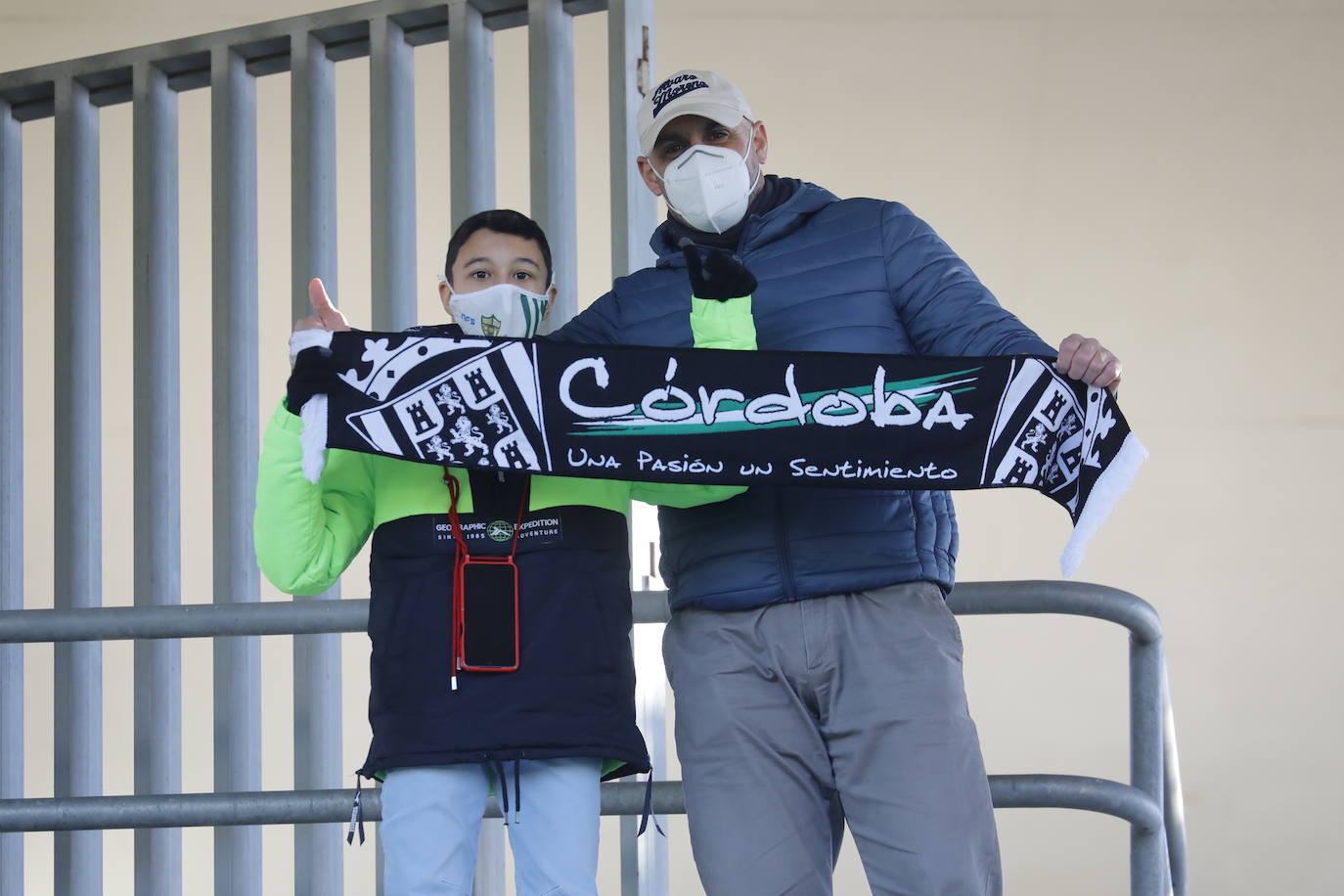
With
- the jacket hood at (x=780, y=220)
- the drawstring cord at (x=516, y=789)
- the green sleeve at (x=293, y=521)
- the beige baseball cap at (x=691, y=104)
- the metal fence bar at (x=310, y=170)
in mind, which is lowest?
the drawstring cord at (x=516, y=789)

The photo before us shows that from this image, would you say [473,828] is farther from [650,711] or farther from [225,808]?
[650,711]

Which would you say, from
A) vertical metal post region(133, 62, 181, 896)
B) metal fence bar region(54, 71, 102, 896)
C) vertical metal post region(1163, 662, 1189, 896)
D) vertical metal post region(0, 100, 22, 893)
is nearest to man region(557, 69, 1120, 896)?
vertical metal post region(1163, 662, 1189, 896)

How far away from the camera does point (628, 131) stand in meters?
3.01

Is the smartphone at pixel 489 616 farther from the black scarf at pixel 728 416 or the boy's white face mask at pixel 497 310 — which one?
the boy's white face mask at pixel 497 310

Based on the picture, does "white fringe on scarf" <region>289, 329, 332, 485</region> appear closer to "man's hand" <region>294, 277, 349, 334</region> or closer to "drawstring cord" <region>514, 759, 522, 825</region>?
"man's hand" <region>294, 277, 349, 334</region>

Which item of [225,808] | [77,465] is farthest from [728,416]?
[77,465]

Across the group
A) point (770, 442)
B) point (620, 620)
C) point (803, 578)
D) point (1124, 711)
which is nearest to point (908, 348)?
point (770, 442)

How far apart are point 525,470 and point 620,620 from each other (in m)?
0.23

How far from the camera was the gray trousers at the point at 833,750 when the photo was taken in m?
1.74

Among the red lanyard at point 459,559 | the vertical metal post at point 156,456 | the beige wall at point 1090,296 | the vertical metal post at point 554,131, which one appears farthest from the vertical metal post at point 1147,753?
the beige wall at point 1090,296

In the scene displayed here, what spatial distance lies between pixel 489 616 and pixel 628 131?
1490 millimetres

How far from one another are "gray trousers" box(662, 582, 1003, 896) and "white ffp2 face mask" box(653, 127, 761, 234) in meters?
0.55

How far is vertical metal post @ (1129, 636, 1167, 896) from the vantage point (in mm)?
2154

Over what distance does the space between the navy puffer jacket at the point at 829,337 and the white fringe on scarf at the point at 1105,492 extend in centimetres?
16
